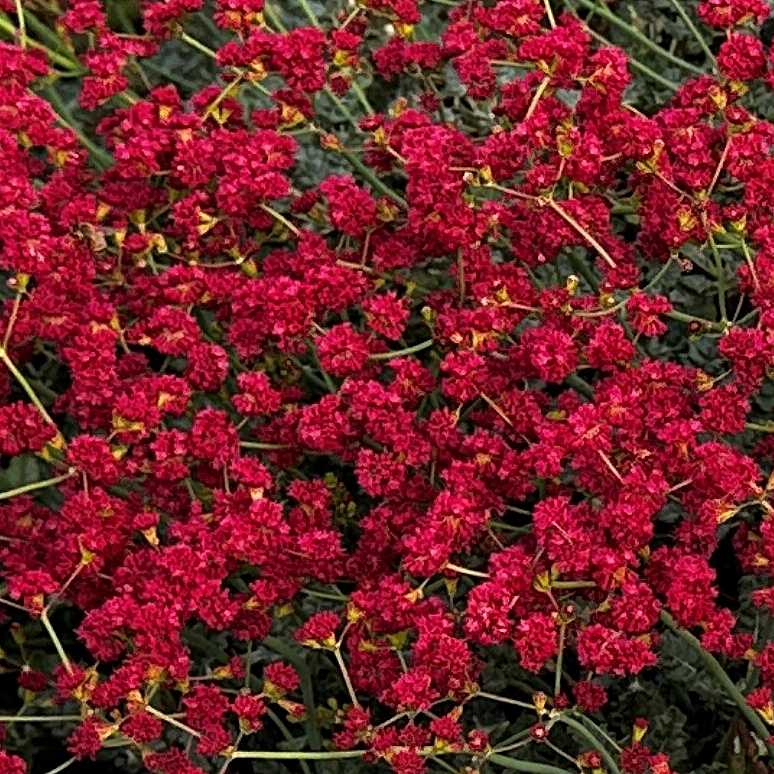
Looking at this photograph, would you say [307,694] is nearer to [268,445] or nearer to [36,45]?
[268,445]

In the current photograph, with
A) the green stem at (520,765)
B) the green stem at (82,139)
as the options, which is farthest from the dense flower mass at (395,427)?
the green stem at (82,139)

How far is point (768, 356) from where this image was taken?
90.3 inches

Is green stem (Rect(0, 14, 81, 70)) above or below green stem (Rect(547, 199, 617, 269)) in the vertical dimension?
below

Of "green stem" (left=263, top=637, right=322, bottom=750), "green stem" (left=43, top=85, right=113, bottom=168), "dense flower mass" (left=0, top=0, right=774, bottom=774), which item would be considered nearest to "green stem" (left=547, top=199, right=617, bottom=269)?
"dense flower mass" (left=0, top=0, right=774, bottom=774)

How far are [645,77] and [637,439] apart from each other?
166 cm

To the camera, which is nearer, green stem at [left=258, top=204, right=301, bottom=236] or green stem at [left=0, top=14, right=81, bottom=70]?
green stem at [left=258, top=204, right=301, bottom=236]

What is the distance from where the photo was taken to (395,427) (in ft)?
7.76

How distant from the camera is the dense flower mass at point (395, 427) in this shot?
88.4 inches

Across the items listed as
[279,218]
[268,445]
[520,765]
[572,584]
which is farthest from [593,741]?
[279,218]

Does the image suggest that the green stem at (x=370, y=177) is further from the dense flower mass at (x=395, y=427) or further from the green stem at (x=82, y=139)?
the green stem at (x=82, y=139)

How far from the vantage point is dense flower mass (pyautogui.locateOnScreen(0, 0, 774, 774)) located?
7.36ft

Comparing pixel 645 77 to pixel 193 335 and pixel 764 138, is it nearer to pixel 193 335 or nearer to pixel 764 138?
pixel 764 138

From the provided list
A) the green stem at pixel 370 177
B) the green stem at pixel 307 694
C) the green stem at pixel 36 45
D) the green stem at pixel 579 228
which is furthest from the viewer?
the green stem at pixel 36 45

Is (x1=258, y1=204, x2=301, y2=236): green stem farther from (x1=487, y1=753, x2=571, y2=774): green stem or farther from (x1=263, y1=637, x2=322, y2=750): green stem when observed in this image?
(x1=487, y1=753, x2=571, y2=774): green stem
